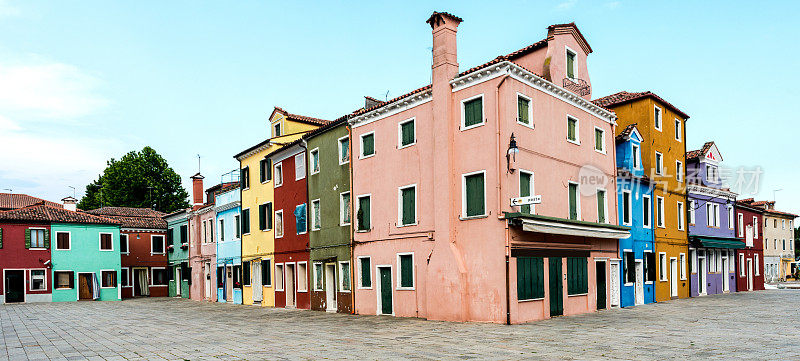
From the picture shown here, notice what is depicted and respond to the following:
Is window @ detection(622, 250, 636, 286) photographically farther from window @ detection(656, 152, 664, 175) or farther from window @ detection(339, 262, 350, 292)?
window @ detection(339, 262, 350, 292)

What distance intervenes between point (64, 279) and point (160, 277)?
880cm

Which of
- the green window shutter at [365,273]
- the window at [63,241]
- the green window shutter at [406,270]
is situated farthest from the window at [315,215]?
the window at [63,241]

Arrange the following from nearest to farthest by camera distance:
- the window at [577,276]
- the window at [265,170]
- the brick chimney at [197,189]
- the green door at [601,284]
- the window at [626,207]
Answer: the window at [577,276] → the green door at [601,284] → the window at [626,207] → the window at [265,170] → the brick chimney at [197,189]

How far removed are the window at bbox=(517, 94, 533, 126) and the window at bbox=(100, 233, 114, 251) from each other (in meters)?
34.0

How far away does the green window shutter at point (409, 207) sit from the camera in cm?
2258

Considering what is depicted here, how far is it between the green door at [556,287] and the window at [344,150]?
32.6 ft

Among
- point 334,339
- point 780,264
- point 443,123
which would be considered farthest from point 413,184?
point 780,264

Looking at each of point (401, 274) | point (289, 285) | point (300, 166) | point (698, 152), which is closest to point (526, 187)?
point (401, 274)

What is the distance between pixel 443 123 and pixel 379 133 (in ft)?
14.1

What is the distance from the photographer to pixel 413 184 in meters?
22.5

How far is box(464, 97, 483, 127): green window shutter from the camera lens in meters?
20.1

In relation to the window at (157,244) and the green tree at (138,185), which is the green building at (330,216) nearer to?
the window at (157,244)

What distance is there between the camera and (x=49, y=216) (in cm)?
4034

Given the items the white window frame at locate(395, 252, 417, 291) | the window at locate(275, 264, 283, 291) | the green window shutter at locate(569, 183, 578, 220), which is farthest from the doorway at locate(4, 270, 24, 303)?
the green window shutter at locate(569, 183, 578, 220)
